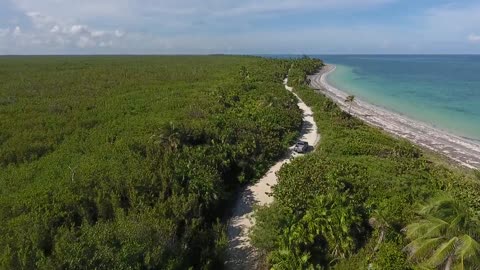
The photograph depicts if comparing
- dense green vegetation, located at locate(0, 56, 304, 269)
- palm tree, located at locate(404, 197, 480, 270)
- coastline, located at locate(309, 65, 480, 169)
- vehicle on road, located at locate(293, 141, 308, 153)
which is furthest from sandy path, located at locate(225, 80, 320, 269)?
coastline, located at locate(309, 65, 480, 169)

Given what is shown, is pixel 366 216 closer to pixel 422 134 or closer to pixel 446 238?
pixel 446 238

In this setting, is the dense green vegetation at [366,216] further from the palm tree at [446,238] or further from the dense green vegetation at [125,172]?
the dense green vegetation at [125,172]

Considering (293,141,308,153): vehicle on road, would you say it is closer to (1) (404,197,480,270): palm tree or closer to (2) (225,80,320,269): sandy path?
(2) (225,80,320,269): sandy path

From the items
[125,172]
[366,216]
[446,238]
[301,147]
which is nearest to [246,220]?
[366,216]

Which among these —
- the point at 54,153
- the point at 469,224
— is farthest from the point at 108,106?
the point at 469,224

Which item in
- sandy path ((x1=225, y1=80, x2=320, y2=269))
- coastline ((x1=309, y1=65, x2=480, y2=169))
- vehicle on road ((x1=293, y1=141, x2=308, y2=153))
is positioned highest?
vehicle on road ((x1=293, y1=141, x2=308, y2=153))

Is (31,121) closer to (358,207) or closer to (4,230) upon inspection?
(4,230)
